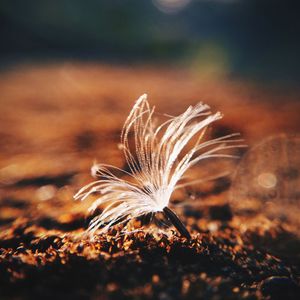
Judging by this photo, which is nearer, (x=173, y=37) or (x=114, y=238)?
(x=114, y=238)

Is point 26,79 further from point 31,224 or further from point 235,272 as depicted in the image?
point 235,272

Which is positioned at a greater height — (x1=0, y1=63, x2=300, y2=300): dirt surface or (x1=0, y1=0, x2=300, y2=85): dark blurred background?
(x1=0, y1=0, x2=300, y2=85): dark blurred background

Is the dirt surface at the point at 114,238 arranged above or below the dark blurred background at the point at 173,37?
below

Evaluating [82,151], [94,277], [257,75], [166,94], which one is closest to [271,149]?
[82,151]

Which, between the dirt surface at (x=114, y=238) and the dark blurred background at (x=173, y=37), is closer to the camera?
the dirt surface at (x=114, y=238)

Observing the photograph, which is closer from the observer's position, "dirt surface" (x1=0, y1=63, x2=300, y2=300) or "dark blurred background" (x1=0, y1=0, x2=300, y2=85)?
"dirt surface" (x1=0, y1=63, x2=300, y2=300)

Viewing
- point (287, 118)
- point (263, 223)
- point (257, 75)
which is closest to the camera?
point (263, 223)

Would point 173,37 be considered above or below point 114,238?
above

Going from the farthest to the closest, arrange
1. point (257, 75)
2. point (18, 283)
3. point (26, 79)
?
point (257, 75) → point (26, 79) → point (18, 283)
